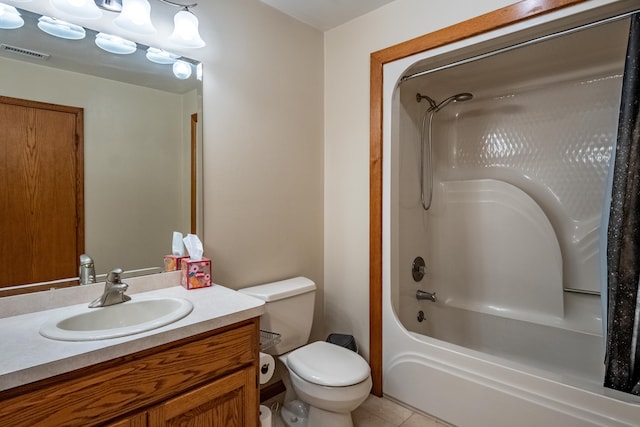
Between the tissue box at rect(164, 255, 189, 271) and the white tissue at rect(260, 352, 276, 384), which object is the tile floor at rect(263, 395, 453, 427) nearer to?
the white tissue at rect(260, 352, 276, 384)

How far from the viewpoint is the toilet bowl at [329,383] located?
1.57 metres

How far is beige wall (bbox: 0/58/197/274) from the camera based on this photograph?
54.5 inches

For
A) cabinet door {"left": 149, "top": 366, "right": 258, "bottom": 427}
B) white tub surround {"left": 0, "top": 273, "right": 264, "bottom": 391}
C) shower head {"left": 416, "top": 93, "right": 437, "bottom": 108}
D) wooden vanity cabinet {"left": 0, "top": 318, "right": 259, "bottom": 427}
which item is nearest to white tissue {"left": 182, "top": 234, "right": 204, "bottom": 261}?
white tub surround {"left": 0, "top": 273, "right": 264, "bottom": 391}

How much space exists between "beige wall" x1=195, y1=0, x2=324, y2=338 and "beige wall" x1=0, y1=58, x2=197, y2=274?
170 mm

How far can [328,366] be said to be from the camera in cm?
169

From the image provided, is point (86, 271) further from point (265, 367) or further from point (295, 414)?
point (295, 414)

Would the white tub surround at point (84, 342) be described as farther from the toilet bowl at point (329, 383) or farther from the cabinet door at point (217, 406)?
the toilet bowl at point (329, 383)

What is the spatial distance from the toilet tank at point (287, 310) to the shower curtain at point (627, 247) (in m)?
1.43

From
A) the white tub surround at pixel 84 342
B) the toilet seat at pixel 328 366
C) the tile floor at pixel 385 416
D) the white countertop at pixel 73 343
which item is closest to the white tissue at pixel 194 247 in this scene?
the white tub surround at pixel 84 342

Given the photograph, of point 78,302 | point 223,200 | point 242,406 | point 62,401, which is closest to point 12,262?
point 78,302

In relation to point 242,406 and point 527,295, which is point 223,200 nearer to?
point 242,406

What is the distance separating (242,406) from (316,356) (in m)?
0.52

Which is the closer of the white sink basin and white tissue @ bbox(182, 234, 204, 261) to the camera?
the white sink basin

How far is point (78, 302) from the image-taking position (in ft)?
4.58
